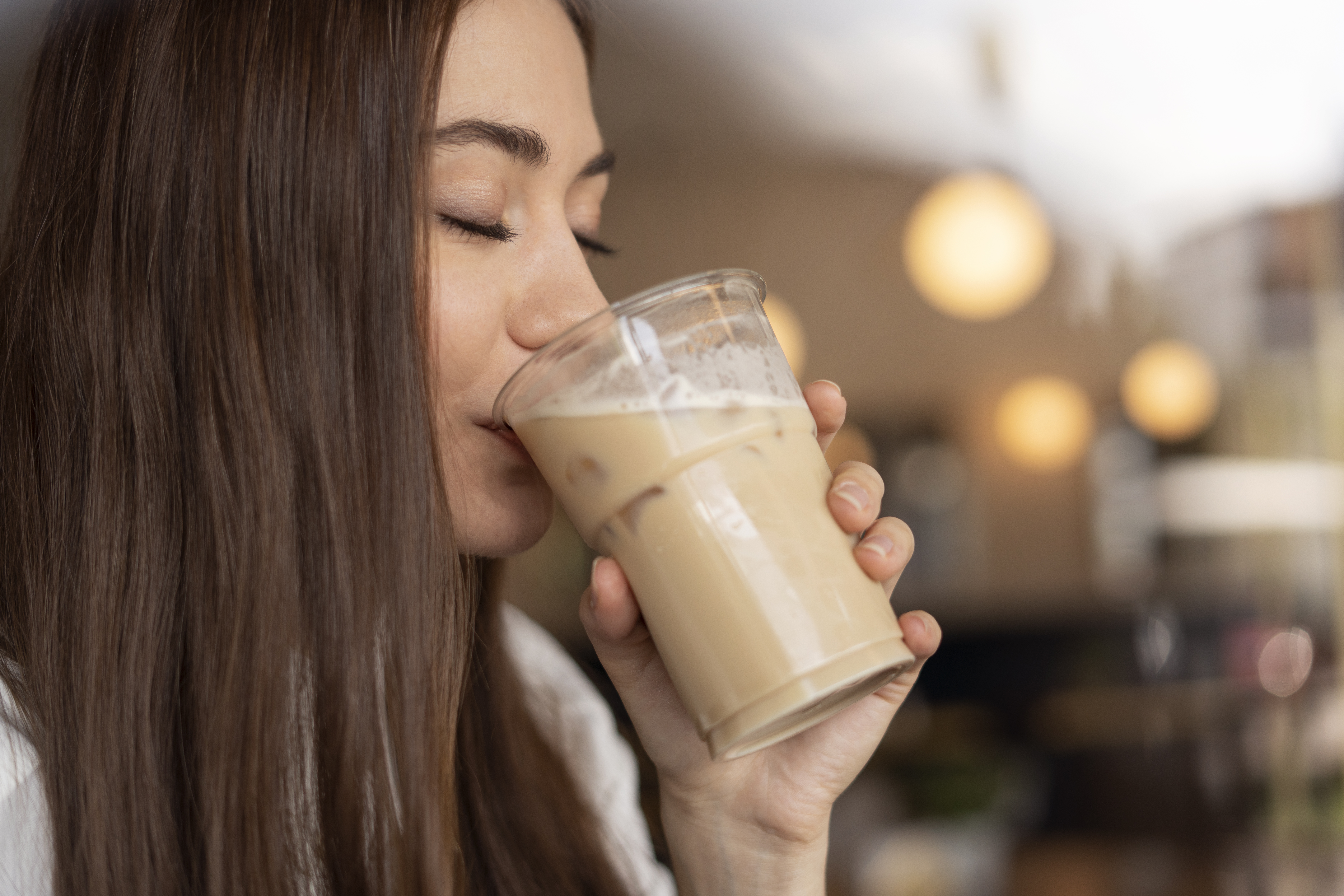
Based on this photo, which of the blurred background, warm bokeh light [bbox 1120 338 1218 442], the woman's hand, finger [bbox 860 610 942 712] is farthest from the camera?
warm bokeh light [bbox 1120 338 1218 442]

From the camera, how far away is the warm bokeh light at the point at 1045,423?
210 inches

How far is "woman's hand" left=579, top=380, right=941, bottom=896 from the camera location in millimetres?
934

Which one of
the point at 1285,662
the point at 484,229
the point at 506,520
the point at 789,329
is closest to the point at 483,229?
the point at 484,229

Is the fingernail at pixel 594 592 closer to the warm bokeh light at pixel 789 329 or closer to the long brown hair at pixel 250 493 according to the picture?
the long brown hair at pixel 250 493

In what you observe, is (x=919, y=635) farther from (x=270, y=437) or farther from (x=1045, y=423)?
(x=1045, y=423)

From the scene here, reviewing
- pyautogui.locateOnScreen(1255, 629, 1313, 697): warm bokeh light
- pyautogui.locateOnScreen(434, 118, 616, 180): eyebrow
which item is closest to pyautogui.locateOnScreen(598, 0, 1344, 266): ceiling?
pyautogui.locateOnScreen(1255, 629, 1313, 697): warm bokeh light

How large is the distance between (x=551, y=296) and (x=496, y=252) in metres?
0.06

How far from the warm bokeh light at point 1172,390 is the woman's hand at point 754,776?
3.89 m

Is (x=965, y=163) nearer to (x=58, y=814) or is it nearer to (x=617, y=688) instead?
(x=617, y=688)

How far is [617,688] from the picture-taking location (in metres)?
0.97

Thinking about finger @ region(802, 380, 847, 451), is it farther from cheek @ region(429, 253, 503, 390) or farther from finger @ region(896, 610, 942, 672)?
cheek @ region(429, 253, 503, 390)

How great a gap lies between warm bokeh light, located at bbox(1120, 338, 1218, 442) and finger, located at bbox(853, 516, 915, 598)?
398 cm

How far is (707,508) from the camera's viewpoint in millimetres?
680

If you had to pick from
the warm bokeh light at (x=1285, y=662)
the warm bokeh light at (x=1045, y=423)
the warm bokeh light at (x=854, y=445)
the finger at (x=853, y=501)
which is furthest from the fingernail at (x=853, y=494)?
the warm bokeh light at (x=1045, y=423)
